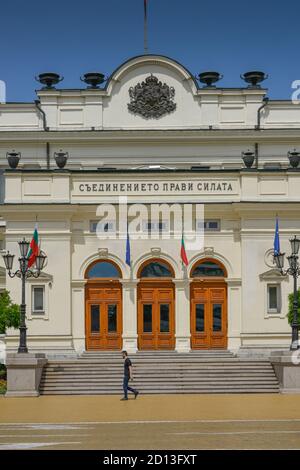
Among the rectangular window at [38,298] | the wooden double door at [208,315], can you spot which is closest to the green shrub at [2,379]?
the rectangular window at [38,298]

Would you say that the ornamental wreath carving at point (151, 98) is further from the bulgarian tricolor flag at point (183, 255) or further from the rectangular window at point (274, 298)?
the rectangular window at point (274, 298)

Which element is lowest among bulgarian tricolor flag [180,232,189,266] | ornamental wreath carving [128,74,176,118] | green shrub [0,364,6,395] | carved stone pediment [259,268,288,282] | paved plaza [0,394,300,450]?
paved plaza [0,394,300,450]

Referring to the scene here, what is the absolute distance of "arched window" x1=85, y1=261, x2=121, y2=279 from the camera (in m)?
43.7

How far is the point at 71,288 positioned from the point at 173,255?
4635 mm

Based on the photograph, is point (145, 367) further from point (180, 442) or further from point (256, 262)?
point (180, 442)

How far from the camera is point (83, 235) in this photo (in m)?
43.5

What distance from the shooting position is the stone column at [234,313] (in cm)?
4319

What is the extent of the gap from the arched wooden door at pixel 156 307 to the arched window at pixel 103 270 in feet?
3.56

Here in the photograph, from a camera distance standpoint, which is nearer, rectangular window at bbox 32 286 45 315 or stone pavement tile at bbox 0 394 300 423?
stone pavement tile at bbox 0 394 300 423

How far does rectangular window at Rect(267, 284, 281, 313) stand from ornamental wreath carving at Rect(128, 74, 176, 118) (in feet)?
39.0

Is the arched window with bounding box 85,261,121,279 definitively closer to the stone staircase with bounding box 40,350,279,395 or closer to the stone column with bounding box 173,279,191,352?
the stone column with bounding box 173,279,191,352

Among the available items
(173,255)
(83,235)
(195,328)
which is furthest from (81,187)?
(195,328)

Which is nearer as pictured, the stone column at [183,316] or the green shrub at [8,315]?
the green shrub at [8,315]

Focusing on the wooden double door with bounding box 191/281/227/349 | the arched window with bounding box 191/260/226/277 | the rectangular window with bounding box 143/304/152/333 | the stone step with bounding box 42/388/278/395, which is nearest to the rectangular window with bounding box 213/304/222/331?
the wooden double door with bounding box 191/281/227/349
